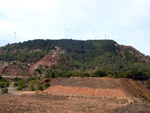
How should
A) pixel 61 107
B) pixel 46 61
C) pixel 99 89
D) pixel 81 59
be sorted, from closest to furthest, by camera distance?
1. pixel 61 107
2. pixel 99 89
3. pixel 46 61
4. pixel 81 59

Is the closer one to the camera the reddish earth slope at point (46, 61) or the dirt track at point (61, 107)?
the dirt track at point (61, 107)

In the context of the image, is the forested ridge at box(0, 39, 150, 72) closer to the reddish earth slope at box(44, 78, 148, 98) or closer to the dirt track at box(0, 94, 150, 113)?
the reddish earth slope at box(44, 78, 148, 98)

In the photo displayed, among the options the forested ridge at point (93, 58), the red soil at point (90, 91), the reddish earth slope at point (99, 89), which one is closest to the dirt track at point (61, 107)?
the red soil at point (90, 91)

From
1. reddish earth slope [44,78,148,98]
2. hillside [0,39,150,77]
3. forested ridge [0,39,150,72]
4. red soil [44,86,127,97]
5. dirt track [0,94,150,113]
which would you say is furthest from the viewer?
hillside [0,39,150,77]

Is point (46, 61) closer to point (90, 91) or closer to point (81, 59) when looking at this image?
point (81, 59)

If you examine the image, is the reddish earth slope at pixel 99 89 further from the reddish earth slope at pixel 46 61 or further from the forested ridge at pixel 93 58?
the reddish earth slope at pixel 46 61

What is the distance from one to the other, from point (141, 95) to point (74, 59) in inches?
4363

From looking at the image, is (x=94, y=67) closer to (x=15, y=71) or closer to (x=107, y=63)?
(x=107, y=63)

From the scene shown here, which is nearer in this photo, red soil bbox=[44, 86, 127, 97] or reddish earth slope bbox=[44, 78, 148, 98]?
red soil bbox=[44, 86, 127, 97]

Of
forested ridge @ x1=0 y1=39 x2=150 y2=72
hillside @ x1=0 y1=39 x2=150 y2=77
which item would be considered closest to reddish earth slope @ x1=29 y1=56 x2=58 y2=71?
hillside @ x1=0 y1=39 x2=150 y2=77

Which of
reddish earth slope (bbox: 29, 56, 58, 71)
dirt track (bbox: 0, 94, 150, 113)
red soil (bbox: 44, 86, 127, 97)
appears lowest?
red soil (bbox: 44, 86, 127, 97)

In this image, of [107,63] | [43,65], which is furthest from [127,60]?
[43,65]

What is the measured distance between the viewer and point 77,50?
191m

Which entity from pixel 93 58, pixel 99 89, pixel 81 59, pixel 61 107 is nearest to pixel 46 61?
pixel 81 59
